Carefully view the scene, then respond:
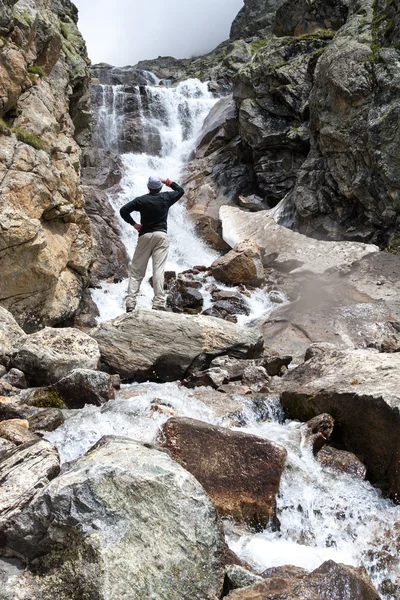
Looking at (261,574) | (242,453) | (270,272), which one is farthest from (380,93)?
(261,574)

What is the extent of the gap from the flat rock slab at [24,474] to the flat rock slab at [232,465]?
149 cm

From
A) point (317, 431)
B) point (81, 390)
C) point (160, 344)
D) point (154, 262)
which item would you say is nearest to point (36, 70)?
point (154, 262)

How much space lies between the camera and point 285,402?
713 cm

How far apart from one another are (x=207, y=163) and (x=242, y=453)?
2613 centimetres

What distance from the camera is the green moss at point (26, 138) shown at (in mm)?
11586

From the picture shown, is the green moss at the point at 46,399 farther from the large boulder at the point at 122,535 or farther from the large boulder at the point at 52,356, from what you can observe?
the large boulder at the point at 122,535

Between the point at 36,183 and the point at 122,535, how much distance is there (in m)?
9.71

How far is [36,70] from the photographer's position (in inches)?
527

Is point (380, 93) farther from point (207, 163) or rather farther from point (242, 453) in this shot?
point (242, 453)

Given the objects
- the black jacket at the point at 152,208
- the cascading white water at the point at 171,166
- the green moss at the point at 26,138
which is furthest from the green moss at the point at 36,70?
the cascading white water at the point at 171,166

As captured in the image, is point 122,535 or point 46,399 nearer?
point 122,535

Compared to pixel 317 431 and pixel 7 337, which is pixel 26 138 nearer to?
pixel 7 337

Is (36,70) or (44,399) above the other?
(36,70)

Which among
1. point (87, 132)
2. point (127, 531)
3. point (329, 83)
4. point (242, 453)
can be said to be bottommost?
point (242, 453)
